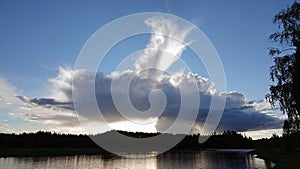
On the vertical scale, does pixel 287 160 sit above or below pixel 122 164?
above

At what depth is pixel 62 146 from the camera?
176 metres

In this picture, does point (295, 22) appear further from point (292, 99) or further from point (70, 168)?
point (70, 168)

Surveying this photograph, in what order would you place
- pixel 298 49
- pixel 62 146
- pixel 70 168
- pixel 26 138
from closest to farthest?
pixel 298 49 → pixel 70 168 → pixel 26 138 → pixel 62 146

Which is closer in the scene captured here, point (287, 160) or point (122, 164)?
point (287, 160)

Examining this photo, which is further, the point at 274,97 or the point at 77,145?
the point at 77,145

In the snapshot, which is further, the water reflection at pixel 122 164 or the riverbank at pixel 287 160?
the water reflection at pixel 122 164

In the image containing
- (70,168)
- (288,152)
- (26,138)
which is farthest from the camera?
(26,138)

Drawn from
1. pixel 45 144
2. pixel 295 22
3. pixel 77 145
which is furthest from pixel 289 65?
pixel 77 145

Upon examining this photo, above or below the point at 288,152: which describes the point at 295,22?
above

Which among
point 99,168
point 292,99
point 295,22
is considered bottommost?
point 99,168

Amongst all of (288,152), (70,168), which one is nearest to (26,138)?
(70,168)

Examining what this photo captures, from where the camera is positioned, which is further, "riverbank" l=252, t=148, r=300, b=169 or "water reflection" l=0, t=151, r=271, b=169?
"water reflection" l=0, t=151, r=271, b=169

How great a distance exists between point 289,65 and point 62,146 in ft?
545

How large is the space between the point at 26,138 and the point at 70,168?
125402mm
